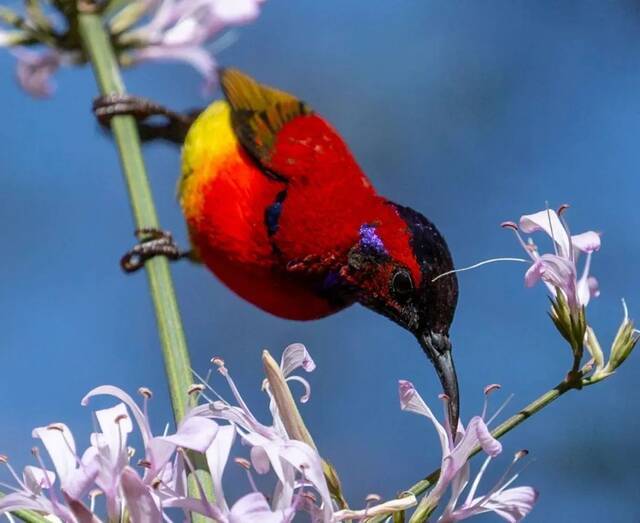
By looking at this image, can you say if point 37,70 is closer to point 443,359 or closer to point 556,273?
point 443,359

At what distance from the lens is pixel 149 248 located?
1.92m

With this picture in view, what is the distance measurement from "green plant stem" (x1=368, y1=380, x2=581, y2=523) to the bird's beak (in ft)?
0.90

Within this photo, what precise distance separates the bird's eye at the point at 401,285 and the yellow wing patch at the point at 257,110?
643 millimetres

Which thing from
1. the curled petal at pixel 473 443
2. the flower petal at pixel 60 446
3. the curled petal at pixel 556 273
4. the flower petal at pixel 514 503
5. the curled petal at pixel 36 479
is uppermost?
the curled petal at pixel 556 273

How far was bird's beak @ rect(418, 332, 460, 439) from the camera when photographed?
1668mm

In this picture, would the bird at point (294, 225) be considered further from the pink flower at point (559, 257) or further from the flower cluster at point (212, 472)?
the flower cluster at point (212, 472)

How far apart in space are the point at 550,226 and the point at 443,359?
0.52m

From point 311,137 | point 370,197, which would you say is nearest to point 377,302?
point 370,197

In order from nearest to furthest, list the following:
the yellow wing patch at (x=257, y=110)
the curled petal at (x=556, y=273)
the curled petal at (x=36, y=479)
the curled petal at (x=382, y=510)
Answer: the curled petal at (x=382, y=510), the curled petal at (x=36, y=479), the curled petal at (x=556, y=273), the yellow wing patch at (x=257, y=110)

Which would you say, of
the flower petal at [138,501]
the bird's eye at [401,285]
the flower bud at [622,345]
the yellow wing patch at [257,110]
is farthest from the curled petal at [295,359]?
the yellow wing patch at [257,110]

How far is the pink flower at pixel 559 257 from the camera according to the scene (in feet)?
4.50

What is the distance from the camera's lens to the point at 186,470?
122 centimetres

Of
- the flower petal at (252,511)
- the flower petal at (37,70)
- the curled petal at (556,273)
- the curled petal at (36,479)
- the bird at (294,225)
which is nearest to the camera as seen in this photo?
the flower petal at (252,511)

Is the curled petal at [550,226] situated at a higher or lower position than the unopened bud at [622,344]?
higher
